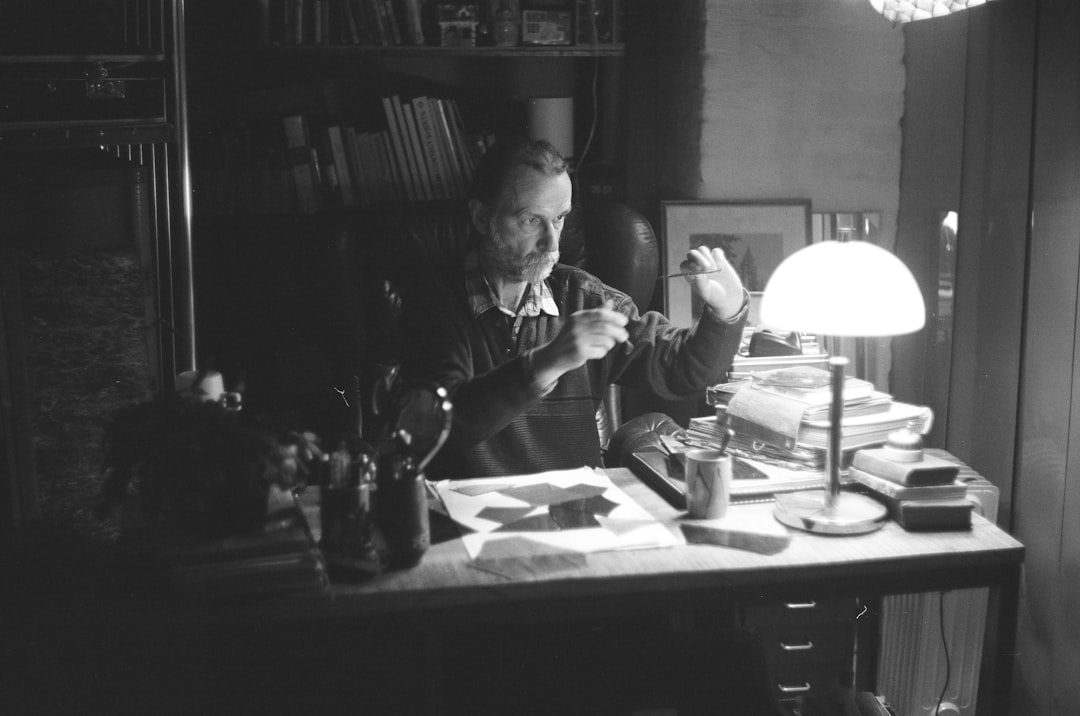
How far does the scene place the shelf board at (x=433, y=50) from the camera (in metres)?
2.75

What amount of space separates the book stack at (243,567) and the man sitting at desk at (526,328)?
0.69 metres

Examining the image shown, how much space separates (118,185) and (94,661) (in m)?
1.34

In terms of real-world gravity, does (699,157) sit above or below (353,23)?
below

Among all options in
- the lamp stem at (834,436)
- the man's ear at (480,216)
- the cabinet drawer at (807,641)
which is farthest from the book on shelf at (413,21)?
the cabinet drawer at (807,641)

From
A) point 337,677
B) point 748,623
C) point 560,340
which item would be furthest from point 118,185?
point 748,623

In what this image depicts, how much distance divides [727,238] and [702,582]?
5.27 feet

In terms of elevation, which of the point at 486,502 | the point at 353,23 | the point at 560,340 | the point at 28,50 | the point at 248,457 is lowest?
the point at 486,502

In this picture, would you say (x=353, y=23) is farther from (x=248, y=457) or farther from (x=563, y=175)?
(x=248, y=457)

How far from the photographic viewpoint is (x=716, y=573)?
1.29 meters

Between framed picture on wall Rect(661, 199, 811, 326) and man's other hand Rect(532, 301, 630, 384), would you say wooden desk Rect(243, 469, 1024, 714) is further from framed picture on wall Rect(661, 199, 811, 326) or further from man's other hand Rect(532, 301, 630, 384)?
framed picture on wall Rect(661, 199, 811, 326)

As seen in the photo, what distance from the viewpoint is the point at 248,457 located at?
47.3 inches

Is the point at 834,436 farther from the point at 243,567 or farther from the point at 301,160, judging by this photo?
the point at 301,160

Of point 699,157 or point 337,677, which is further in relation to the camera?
point 699,157

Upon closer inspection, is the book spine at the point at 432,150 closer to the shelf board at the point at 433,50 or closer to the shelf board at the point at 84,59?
the shelf board at the point at 433,50
